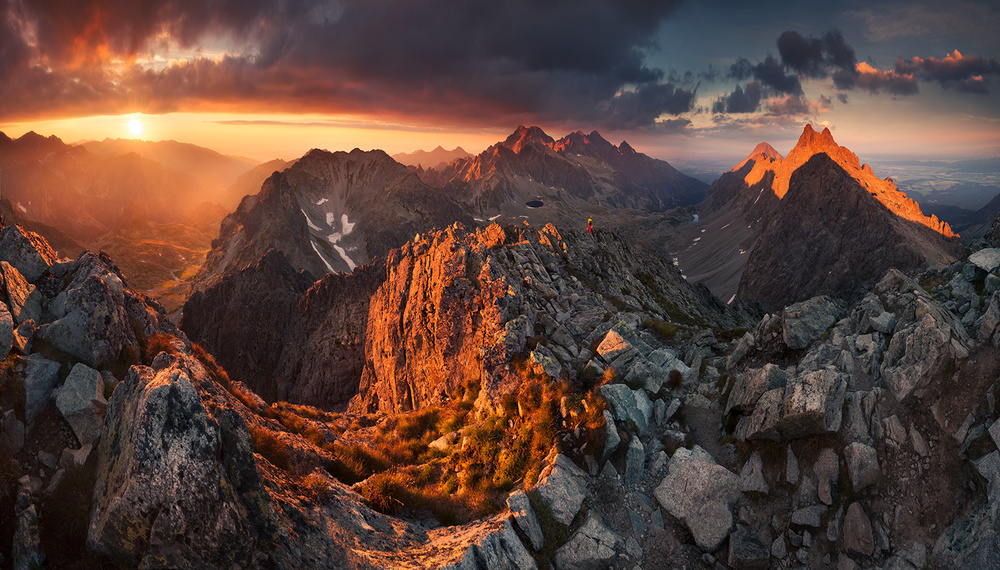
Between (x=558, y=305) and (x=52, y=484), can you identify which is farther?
(x=558, y=305)

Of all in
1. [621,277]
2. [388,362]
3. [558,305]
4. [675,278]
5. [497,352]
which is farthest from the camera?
[675,278]

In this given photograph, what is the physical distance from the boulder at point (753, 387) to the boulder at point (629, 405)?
10.7 ft

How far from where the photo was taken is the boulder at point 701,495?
1252 cm

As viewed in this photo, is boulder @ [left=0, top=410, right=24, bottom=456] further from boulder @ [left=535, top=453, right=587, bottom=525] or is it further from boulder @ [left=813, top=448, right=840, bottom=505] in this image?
boulder @ [left=813, top=448, right=840, bottom=505]

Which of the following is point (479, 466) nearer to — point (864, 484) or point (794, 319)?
point (864, 484)

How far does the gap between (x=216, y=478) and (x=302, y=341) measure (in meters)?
76.4

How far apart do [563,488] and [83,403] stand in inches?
583

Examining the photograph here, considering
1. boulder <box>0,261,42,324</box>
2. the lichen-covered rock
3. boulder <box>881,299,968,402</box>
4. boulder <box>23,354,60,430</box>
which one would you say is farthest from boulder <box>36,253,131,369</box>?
boulder <box>881,299,968,402</box>

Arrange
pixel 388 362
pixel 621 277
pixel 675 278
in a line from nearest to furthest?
pixel 388 362
pixel 621 277
pixel 675 278

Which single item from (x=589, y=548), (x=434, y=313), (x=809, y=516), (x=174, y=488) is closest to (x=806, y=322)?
(x=809, y=516)

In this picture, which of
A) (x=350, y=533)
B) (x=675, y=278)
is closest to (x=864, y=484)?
(x=350, y=533)

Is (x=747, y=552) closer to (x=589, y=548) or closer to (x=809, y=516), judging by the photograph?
(x=809, y=516)

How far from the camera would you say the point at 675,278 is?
9888cm

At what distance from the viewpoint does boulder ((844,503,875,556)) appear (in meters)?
10.8
